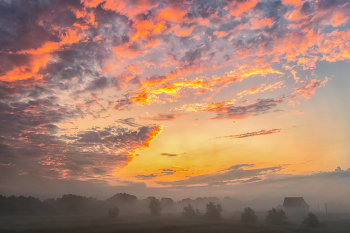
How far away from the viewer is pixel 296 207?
5797 inches

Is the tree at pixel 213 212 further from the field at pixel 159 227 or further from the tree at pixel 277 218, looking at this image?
the tree at pixel 277 218

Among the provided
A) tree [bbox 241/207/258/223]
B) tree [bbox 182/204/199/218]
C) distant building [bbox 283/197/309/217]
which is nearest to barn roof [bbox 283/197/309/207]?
distant building [bbox 283/197/309/217]

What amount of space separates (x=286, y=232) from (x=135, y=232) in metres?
55.8

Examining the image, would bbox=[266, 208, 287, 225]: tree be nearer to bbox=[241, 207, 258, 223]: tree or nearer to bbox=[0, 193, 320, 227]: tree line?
bbox=[0, 193, 320, 227]: tree line

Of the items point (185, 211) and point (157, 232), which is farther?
point (185, 211)

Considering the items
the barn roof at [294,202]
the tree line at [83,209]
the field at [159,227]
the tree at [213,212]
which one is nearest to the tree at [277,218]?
the tree line at [83,209]

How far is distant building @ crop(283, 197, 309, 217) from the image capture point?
472 ft

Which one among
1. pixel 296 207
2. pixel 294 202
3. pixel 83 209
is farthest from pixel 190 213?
pixel 83 209

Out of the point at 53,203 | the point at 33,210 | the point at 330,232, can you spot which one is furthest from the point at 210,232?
the point at 53,203

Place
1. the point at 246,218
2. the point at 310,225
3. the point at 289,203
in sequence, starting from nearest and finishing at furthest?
the point at 310,225 < the point at 246,218 < the point at 289,203

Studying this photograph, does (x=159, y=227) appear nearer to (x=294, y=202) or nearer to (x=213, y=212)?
(x=213, y=212)

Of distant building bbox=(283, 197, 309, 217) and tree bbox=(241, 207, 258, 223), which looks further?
distant building bbox=(283, 197, 309, 217)

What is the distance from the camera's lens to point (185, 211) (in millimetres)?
150625

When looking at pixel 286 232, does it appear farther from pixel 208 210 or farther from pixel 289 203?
pixel 289 203
